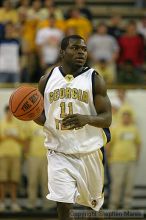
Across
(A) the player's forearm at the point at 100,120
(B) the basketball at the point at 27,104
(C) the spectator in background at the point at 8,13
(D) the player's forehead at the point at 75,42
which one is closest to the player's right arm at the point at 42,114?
(B) the basketball at the point at 27,104

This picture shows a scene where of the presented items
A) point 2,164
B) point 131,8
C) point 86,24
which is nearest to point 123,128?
point 2,164

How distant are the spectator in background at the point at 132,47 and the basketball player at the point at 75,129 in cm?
750

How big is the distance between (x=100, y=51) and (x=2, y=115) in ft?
9.44

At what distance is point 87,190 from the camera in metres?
7.05

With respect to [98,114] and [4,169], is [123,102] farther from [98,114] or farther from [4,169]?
[98,114]

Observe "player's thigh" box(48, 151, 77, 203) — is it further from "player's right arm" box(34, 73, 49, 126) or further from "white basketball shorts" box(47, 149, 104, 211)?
"player's right arm" box(34, 73, 49, 126)

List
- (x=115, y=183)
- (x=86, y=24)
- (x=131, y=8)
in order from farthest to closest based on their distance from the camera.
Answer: (x=131, y=8) → (x=86, y=24) → (x=115, y=183)

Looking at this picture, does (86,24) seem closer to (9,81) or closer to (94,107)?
(9,81)

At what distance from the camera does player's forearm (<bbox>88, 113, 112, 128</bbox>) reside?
264 inches

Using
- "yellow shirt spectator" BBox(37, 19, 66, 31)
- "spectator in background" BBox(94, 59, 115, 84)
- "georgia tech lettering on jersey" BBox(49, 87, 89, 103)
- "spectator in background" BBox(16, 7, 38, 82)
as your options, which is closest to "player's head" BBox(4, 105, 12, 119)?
"spectator in background" BBox(16, 7, 38, 82)

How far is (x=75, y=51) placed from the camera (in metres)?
6.94

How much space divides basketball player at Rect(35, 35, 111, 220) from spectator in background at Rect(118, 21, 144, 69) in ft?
24.6

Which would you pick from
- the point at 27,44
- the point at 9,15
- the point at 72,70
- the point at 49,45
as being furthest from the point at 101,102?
the point at 9,15

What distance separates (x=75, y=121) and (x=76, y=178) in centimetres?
73
